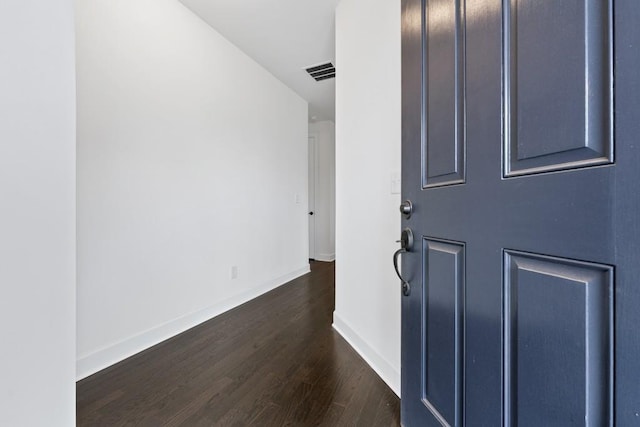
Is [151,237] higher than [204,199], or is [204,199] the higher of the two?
[204,199]

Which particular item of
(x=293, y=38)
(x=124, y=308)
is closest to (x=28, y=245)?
(x=124, y=308)

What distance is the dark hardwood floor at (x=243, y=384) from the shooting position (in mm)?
1312

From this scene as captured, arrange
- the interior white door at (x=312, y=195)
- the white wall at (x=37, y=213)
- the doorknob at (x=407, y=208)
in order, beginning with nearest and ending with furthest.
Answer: the white wall at (x=37, y=213)
the doorknob at (x=407, y=208)
the interior white door at (x=312, y=195)

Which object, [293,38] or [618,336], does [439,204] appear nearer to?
[618,336]

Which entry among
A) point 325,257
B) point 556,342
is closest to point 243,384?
point 556,342

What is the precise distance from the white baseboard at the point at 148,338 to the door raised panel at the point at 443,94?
2.10 meters

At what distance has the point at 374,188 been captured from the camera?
1.77m

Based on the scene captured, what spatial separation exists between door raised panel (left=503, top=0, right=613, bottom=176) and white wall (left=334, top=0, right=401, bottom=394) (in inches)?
34.9

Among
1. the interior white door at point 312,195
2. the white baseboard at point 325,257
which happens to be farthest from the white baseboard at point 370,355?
the interior white door at point 312,195

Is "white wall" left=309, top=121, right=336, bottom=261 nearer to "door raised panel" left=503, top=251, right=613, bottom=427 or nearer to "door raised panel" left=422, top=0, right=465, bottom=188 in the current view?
"door raised panel" left=422, top=0, right=465, bottom=188

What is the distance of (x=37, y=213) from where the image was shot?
0.71 metres

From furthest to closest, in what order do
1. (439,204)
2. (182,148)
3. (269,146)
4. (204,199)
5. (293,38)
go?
(269,146) < (293,38) < (204,199) < (182,148) < (439,204)

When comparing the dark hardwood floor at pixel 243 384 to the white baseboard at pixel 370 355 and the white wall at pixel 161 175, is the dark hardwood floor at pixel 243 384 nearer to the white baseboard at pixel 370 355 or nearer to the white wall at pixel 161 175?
the white baseboard at pixel 370 355

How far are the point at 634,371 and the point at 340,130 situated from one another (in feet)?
7.00
